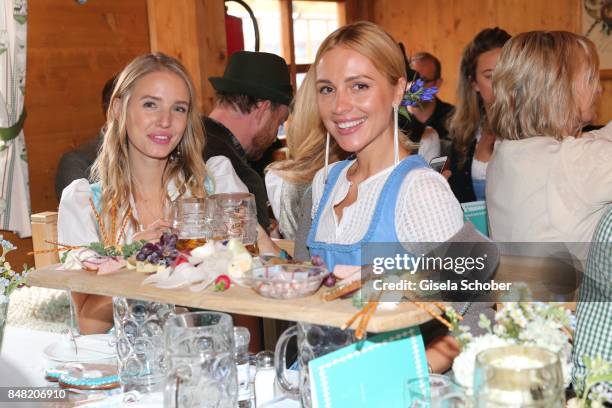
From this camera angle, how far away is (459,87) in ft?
11.5

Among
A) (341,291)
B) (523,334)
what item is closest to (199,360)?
(341,291)

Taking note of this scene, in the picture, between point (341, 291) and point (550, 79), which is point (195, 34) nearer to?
point (550, 79)

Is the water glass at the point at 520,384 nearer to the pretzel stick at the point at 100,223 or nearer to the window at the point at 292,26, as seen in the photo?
the pretzel stick at the point at 100,223

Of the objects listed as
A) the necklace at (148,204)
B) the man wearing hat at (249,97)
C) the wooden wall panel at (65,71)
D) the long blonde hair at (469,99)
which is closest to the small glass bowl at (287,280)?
the necklace at (148,204)

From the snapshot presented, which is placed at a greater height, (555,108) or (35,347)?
(555,108)

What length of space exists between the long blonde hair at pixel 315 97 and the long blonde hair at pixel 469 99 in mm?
1192

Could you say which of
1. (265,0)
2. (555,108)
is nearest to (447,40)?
(265,0)

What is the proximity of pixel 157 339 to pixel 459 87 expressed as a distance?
2.44 metres

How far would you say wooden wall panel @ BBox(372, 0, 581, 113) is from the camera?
602 centimetres

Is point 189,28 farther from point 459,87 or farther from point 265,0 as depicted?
point 265,0

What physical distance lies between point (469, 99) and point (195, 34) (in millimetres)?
1245

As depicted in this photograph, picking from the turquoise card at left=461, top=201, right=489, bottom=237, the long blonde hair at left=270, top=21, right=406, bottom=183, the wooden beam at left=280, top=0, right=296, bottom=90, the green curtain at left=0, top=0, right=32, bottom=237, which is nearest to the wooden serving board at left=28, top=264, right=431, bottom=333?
the long blonde hair at left=270, top=21, right=406, bottom=183

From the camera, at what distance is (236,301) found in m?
1.17

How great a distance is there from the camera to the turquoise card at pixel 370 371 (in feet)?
3.57
